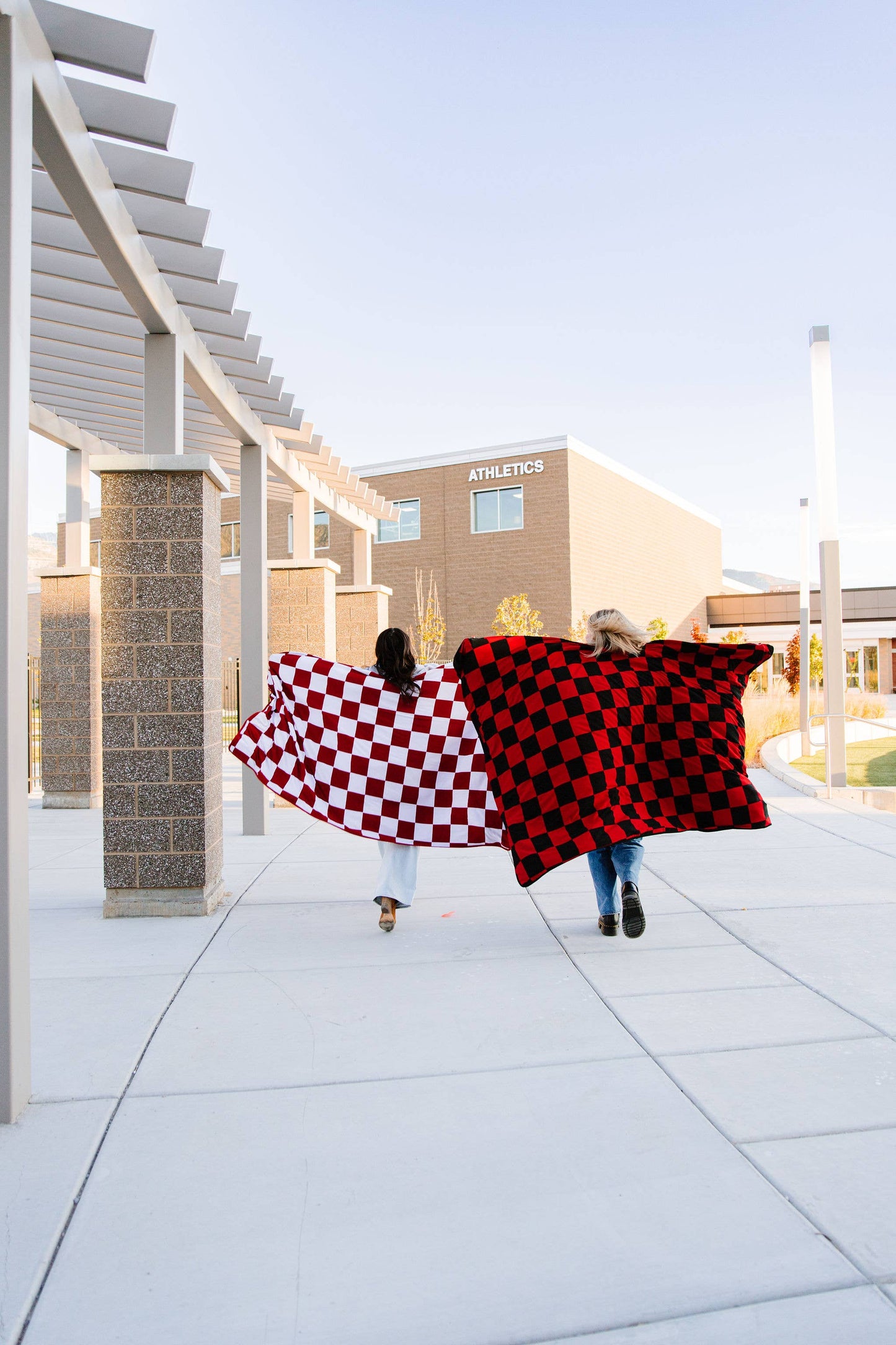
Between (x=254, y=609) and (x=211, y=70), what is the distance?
649 centimetres

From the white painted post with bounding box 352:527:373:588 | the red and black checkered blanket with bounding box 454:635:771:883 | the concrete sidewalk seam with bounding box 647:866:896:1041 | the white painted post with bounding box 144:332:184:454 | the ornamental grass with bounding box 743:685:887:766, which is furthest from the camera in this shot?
the ornamental grass with bounding box 743:685:887:766

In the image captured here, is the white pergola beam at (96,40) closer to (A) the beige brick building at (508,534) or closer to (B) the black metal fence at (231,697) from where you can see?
(B) the black metal fence at (231,697)

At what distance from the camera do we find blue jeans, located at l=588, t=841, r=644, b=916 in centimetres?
509

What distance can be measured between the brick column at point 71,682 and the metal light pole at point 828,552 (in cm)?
835

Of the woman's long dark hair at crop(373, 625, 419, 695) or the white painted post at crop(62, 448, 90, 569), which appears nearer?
the woman's long dark hair at crop(373, 625, 419, 695)

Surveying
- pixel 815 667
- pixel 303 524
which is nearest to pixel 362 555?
pixel 303 524

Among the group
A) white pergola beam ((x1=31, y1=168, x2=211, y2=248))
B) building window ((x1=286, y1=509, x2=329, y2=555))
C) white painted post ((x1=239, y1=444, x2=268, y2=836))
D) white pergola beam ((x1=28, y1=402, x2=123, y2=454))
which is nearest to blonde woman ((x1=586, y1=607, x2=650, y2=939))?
white pergola beam ((x1=31, y1=168, x2=211, y2=248))

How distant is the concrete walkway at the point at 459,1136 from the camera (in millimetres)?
2086

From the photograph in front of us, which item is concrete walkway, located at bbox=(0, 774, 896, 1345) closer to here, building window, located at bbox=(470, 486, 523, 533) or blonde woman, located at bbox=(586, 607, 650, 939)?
blonde woman, located at bbox=(586, 607, 650, 939)

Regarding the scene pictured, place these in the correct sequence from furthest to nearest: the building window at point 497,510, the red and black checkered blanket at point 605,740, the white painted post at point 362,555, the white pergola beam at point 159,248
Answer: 1. the building window at point 497,510
2. the white painted post at point 362,555
3. the white pergola beam at point 159,248
4. the red and black checkered blanket at point 605,740

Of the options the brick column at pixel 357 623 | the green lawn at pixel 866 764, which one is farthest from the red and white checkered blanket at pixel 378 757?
the green lawn at pixel 866 764

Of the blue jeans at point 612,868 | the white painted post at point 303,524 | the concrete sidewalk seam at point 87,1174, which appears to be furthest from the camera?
the white painted post at point 303,524

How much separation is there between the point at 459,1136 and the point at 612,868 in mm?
2485

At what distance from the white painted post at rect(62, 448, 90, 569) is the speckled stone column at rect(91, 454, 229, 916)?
213 inches
